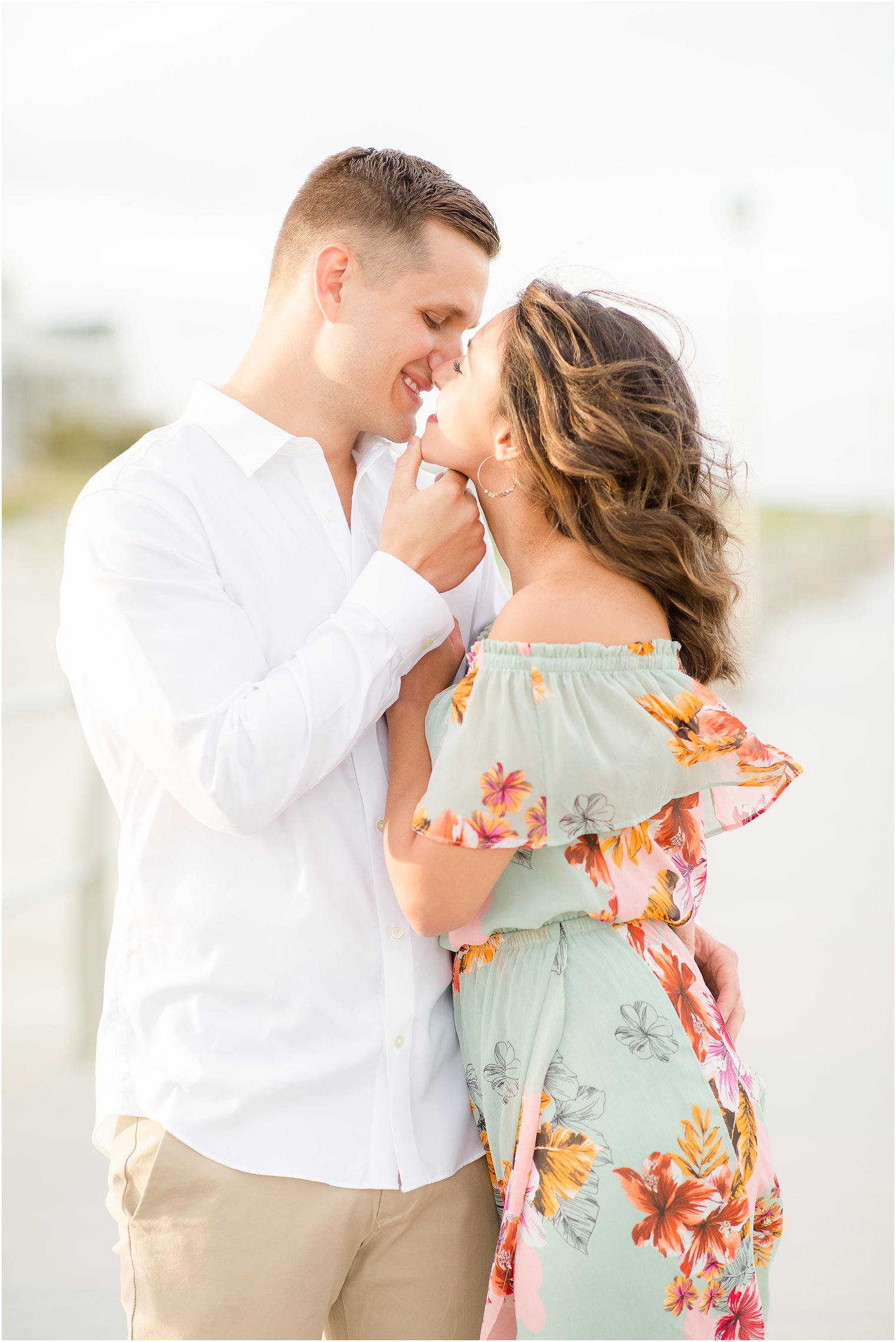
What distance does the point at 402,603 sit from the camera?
4.37 ft

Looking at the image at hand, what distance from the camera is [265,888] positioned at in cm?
136

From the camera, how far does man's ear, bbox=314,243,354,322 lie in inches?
64.8

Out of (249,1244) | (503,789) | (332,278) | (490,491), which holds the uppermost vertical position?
(332,278)

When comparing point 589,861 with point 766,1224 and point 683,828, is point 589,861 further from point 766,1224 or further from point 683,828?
point 766,1224

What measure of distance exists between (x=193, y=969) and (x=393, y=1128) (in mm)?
302

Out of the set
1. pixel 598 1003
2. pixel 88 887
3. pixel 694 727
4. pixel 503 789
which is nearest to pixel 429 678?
pixel 503 789

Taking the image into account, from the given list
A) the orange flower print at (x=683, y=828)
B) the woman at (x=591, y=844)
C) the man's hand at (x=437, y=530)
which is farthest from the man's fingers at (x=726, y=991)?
the man's hand at (x=437, y=530)

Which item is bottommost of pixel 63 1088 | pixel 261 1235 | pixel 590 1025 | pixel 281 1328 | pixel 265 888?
pixel 63 1088

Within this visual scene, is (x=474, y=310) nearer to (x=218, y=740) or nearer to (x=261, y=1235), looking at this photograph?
(x=218, y=740)

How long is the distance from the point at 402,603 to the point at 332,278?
0.60 metres

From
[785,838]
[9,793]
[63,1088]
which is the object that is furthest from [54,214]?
[63,1088]

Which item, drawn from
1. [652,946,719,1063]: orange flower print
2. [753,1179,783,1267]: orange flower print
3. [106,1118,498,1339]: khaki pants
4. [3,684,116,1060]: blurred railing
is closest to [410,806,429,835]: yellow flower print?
[652,946,719,1063]: orange flower print

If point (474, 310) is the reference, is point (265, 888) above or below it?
below

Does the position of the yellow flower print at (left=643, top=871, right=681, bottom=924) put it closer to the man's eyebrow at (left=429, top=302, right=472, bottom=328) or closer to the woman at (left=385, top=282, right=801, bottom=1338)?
the woman at (left=385, top=282, right=801, bottom=1338)
